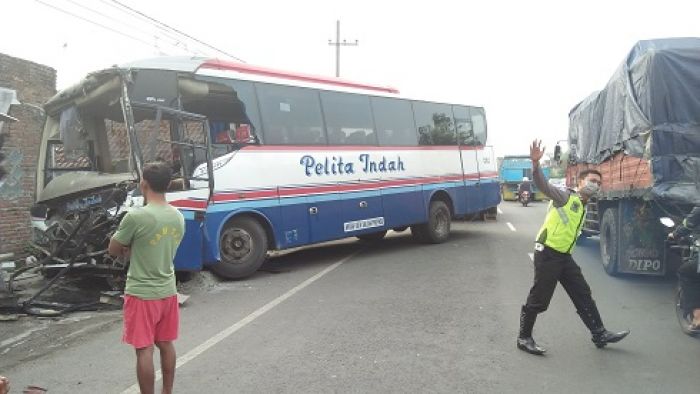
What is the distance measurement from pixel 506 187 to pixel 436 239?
2191cm

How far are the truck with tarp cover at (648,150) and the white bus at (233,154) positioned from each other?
167 inches

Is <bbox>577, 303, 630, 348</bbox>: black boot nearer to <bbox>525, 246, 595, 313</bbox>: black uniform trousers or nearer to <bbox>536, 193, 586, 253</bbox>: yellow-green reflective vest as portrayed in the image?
<bbox>525, 246, 595, 313</bbox>: black uniform trousers

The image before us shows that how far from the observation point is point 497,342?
563cm

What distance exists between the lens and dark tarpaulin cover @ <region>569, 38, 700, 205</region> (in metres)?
6.66

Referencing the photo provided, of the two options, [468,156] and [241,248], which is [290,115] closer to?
[241,248]

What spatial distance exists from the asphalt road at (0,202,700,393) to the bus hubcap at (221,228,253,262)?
406 millimetres

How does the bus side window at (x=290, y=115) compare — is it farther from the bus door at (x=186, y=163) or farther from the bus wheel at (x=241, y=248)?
the bus wheel at (x=241, y=248)

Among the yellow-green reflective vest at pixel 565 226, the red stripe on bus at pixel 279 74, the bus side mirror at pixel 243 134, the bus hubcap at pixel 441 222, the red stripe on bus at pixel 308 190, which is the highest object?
the red stripe on bus at pixel 279 74

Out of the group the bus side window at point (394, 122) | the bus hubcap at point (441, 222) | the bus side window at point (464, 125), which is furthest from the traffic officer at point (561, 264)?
the bus side window at point (464, 125)

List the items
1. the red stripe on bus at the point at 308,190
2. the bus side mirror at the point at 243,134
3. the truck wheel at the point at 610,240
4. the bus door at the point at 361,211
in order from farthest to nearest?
the bus door at the point at 361,211
the bus side mirror at the point at 243,134
the truck wheel at the point at 610,240
the red stripe on bus at the point at 308,190

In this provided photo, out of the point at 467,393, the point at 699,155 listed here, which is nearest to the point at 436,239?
the point at 699,155

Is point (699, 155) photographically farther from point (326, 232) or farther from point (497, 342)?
point (326, 232)

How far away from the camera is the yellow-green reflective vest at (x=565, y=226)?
536 centimetres

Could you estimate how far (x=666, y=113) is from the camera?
703cm
